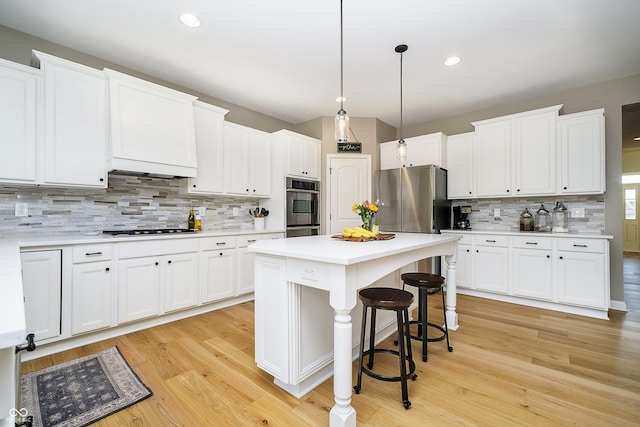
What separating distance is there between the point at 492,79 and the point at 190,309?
4305mm

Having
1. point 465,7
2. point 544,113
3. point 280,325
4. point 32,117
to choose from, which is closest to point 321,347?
point 280,325

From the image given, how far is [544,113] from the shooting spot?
3500mm

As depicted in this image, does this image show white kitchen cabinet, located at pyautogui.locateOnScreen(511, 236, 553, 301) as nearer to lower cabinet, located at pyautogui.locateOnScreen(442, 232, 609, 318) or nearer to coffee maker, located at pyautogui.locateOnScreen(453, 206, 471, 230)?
lower cabinet, located at pyautogui.locateOnScreen(442, 232, 609, 318)

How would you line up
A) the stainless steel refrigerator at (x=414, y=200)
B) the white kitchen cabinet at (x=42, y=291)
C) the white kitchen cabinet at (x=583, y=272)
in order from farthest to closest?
1. the stainless steel refrigerator at (x=414, y=200)
2. the white kitchen cabinet at (x=583, y=272)
3. the white kitchen cabinet at (x=42, y=291)

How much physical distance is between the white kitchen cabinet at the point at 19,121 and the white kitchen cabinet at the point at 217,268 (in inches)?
60.6

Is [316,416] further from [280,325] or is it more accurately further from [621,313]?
[621,313]

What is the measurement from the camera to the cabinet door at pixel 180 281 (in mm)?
2846

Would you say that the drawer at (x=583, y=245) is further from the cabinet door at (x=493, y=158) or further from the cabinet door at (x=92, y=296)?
the cabinet door at (x=92, y=296)

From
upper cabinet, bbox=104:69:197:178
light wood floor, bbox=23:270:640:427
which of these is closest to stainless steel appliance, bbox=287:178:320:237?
upper cabinet, bbox=104:69:197:178

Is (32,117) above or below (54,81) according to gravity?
below

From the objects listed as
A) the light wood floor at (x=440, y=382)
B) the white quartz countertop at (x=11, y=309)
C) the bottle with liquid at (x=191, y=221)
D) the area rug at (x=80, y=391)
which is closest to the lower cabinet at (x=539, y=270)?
the light wood floor at (x=440, y=382)

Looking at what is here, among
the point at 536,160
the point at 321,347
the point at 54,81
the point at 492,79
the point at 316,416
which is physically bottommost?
the point at 316,416

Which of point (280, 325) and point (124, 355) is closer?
point (280, 325)

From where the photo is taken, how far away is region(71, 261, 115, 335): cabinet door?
231cm
